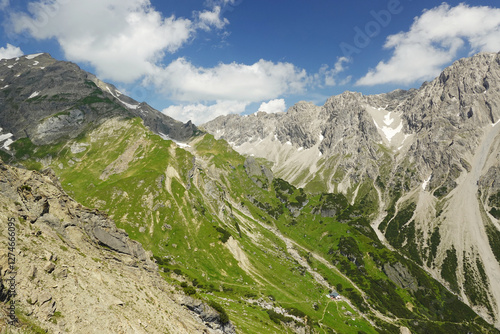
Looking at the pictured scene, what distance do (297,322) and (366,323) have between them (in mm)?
75997

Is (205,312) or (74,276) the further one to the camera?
(205,312)

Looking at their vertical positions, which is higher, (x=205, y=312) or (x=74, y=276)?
(x=74, y=276)

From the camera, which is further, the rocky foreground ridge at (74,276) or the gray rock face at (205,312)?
the gray rock face at (205,312)

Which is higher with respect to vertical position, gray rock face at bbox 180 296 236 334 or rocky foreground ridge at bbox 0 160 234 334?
rocky foreground ridge at bbox 0 160 234 334

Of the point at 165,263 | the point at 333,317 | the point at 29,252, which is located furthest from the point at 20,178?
the point at 333,317

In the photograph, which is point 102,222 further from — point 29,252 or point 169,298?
point 29,252

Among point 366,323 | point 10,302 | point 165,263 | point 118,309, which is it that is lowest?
point 165,263

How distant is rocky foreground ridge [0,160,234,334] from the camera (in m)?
30.8

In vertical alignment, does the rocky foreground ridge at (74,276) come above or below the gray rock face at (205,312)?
above

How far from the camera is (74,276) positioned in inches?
1496

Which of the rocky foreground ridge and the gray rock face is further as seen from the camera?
the gray rock face

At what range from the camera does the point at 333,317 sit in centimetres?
19162

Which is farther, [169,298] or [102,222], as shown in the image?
[102,222]

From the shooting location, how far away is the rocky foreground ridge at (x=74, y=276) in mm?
30812
